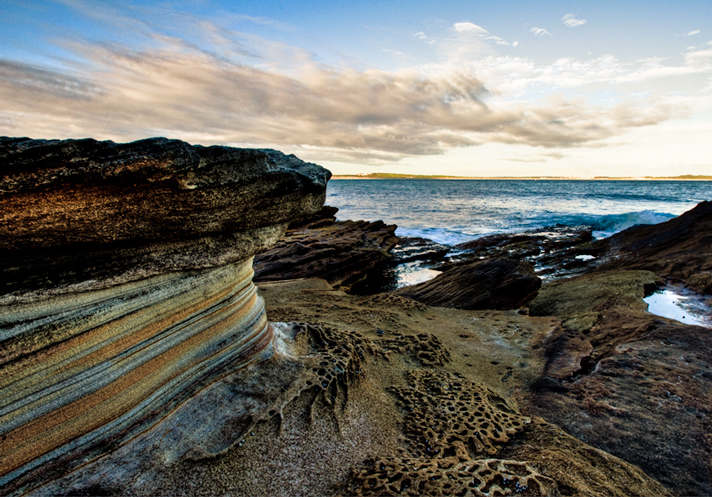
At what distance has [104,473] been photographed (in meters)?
2.52

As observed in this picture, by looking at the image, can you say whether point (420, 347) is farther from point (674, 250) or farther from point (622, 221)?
point (622, 221)

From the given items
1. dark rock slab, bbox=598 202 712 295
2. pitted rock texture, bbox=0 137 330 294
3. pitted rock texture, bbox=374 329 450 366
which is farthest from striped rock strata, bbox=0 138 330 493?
dark rock slab, bbox=598 202 712 295

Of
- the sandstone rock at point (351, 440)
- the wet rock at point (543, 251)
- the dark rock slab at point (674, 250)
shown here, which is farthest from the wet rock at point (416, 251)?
the sandstone rock at point (351, 440)

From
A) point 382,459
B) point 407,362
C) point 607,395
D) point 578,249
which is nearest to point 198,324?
point 382,459

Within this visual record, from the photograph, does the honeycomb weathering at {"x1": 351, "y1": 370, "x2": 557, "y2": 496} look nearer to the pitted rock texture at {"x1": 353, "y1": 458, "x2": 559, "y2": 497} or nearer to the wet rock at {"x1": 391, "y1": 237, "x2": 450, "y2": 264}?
the pitted rock texture at {"x1": 353, "y1": 458, "x2": 559, "y2": 497}

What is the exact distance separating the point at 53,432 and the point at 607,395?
5.23 metres

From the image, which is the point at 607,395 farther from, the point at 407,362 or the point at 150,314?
the point at 150,314

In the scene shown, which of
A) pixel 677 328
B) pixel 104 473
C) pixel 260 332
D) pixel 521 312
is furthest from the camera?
pixel 521 312

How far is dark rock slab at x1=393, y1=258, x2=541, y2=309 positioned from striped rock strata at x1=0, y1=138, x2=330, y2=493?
5622 millimetres

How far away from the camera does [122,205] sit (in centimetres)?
280

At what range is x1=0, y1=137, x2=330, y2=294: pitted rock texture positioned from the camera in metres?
2.47

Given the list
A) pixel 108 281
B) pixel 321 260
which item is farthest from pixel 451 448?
pixel 321 260

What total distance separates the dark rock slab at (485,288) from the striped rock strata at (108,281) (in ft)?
→ 18.4

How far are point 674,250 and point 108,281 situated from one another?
1312 centimetres
